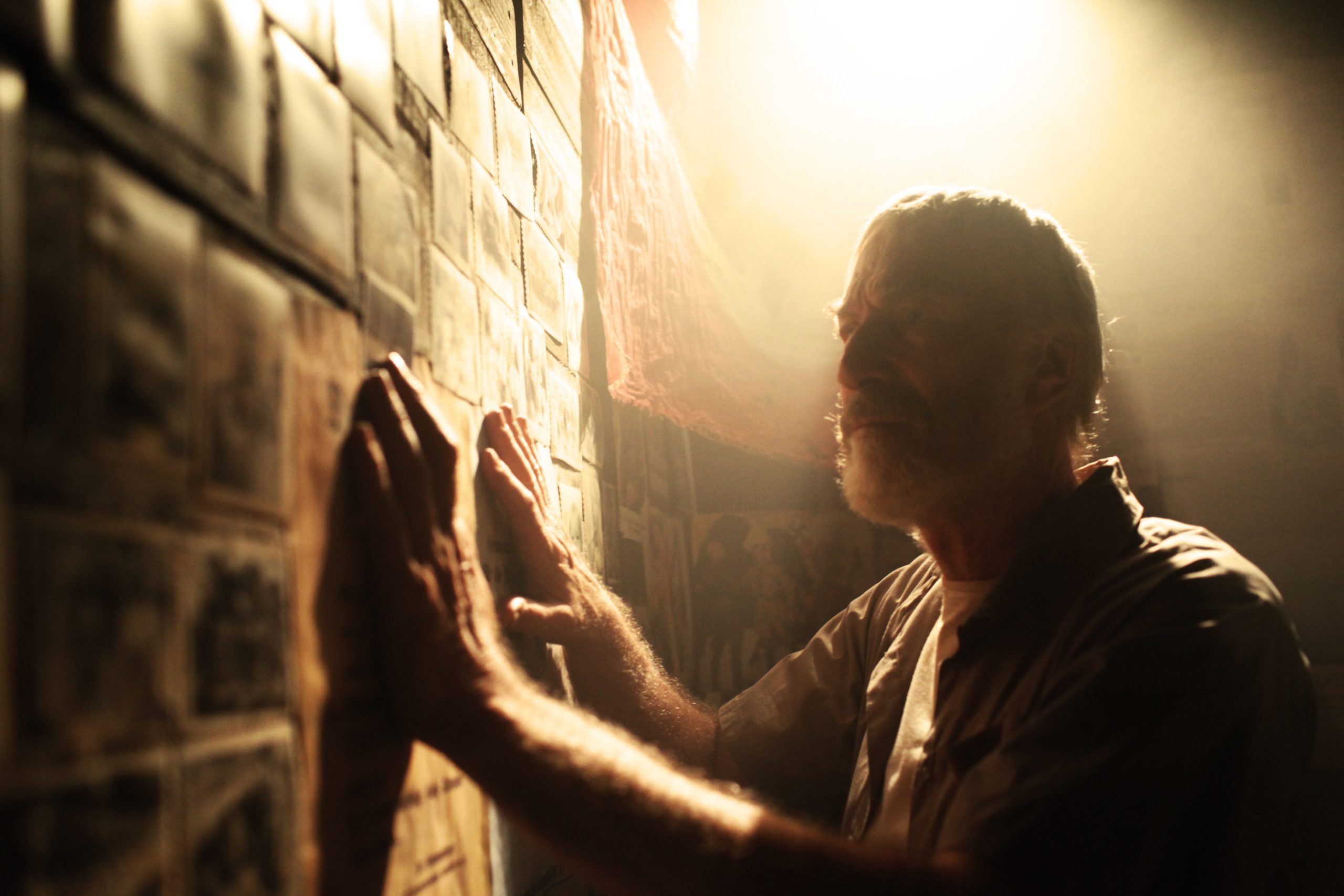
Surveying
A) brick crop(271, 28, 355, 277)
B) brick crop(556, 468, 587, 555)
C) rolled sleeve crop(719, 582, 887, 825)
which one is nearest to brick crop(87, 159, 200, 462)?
brick crop(271, 28, 355, 277)

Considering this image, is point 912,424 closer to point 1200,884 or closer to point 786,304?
point 1200,884

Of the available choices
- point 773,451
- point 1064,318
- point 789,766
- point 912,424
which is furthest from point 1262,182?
point 789,766

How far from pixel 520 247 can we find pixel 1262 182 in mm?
3984

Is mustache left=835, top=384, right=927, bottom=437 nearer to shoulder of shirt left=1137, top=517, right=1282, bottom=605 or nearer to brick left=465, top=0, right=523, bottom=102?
shoulder of shirt left=1137, top=517, right=1282, bottom=605

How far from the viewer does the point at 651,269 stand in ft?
7.40

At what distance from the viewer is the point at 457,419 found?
112 cm

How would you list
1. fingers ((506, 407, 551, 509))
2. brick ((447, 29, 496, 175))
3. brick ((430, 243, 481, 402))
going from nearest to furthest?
brick ((430, 243, 481, 402))
brick ((447, 29, 496, 175))
fingers ((506, 407, 551, 509))

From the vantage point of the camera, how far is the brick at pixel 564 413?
166cm

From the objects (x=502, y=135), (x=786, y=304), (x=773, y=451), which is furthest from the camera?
(x=786, y=304)

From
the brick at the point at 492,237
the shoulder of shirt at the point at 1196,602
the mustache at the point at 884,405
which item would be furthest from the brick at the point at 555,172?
the shoulder of shirt at the point at 1196,602

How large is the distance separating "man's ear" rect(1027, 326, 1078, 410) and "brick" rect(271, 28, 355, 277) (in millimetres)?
1379

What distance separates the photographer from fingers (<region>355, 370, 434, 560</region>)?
0.87 m

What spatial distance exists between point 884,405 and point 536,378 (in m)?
0.72

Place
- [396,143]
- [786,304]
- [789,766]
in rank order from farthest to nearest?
1. [786,304]
2. [789,766]
3. [396,143]
